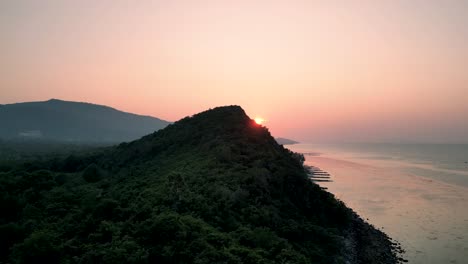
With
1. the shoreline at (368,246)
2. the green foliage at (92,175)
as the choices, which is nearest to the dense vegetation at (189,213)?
the green foliage at (92,175)

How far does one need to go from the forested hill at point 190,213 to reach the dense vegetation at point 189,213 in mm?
108

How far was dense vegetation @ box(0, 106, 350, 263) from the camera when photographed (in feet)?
89.6

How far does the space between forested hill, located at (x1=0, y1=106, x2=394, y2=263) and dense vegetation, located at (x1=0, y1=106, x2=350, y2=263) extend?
11cm

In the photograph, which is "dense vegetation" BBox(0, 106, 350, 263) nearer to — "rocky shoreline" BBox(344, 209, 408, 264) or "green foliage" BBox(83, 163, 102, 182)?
"green foliage" BBox(83, 163, 102, 182)

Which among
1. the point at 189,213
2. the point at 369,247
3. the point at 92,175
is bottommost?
the point at 369,247

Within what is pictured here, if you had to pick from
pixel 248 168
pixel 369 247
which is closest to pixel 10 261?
pixel 248 168

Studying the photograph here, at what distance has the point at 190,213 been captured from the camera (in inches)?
1458

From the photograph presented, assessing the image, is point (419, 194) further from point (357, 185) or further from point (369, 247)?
point (369, 247)

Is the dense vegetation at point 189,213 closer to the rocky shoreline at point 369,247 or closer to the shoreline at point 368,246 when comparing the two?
the shoreline at point 368,246

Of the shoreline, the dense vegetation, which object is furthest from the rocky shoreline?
the dense vegetation

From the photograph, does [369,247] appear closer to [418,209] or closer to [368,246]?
[368,246]

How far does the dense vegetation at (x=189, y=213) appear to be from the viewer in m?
27.3

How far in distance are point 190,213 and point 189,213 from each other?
0.16 metres

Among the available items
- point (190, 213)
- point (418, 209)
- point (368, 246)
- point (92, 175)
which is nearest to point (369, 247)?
point (368, 246)
